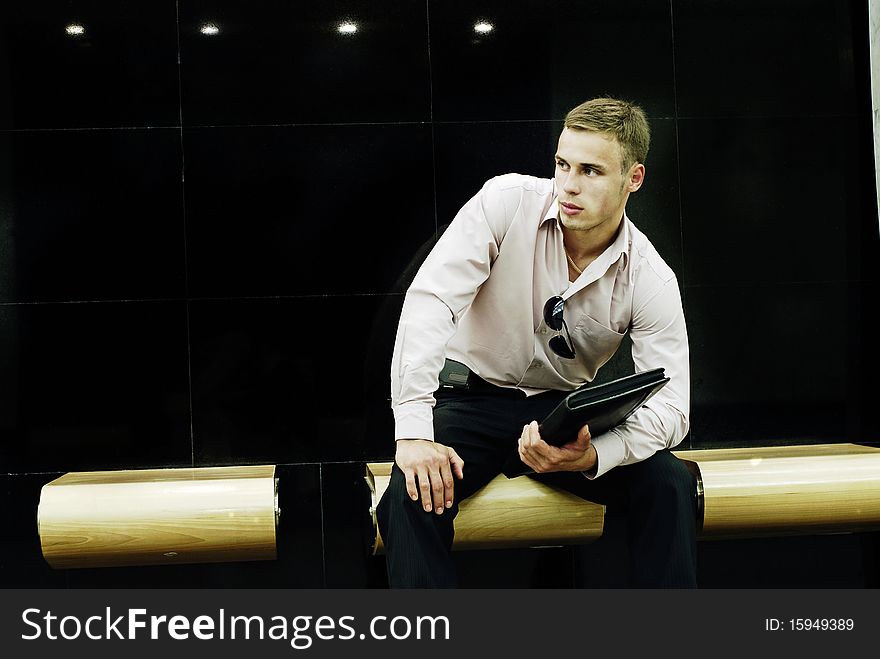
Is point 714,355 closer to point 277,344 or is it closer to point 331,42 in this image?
point 277,344

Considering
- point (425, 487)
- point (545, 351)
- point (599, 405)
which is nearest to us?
point (599, 405)

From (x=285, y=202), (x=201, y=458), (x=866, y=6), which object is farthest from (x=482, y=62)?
(x=201, y=458)

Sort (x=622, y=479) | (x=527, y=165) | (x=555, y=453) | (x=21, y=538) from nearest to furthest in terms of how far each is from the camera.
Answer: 1. (x=555, y=453)
2. (x=622, y=479)
3. (x=21, y=538)
4. (x=527, y=165)

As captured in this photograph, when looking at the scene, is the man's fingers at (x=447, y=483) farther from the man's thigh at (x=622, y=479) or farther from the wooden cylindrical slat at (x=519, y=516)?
the man's thigh at (x=622, y=479)

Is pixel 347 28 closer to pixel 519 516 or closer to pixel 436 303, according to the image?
pixel 436 303

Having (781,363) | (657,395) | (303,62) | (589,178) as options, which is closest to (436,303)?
(589,178)

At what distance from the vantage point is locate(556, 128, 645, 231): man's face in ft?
7.59

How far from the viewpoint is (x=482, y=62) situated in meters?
3.19

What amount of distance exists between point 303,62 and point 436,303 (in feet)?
4.59

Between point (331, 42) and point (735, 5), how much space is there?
1.56m

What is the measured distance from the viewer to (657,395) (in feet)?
7.77

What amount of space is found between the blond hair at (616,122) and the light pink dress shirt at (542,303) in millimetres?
227

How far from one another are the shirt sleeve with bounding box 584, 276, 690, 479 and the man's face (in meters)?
0.31

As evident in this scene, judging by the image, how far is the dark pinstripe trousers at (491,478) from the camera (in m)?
2.09
